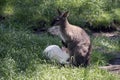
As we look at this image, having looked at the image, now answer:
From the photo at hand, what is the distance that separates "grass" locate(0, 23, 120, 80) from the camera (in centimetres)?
682

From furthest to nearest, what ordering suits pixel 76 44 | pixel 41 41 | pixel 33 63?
pixel 41 41, pixel 76 44, pixel 33 63

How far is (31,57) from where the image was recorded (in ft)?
25.0

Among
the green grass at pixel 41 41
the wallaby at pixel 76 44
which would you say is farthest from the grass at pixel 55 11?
the wallaby at pixel 76 44

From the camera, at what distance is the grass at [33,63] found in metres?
6.82

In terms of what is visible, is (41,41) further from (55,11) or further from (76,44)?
(55,11)

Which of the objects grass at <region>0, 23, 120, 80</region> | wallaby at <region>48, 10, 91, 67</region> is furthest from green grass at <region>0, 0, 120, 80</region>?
wallaby at <region>48, 10, 91, 67</region>

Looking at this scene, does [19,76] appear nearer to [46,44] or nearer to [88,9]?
[46,44]

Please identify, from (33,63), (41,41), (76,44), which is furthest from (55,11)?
(33,63)

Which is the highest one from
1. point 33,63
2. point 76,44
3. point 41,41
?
point 76,44

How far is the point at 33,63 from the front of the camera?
24.0ft

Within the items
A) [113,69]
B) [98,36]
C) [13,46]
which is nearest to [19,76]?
[13,46]

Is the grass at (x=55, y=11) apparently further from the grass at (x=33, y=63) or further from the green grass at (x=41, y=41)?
the grass at (x=33, y=63)

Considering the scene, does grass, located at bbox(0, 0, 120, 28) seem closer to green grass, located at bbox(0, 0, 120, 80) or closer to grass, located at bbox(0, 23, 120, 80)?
green grass, located at bbox(0, 0, 120, 80)

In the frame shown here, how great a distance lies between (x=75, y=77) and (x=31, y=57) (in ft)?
3.63
